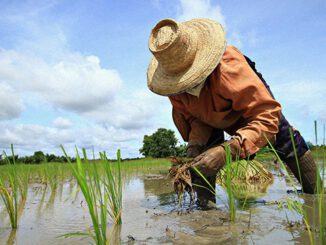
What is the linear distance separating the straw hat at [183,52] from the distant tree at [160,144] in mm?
34054

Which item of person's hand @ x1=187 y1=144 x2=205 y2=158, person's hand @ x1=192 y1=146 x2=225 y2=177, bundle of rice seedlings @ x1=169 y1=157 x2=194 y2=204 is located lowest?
bundle of rice seedlings @ x1=169 y1=157 x2=194 y2=204

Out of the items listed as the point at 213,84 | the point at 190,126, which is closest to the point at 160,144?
the point at 190,126

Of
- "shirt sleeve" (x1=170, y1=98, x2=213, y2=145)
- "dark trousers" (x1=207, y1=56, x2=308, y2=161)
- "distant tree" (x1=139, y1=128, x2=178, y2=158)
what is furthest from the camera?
"distant tree" (x1=139, y1=128, x2=178, y2=158)

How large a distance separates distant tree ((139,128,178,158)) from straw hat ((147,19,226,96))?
3405 centimetres

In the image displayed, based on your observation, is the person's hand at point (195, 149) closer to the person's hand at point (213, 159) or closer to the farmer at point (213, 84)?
the farmer at point (213, 84)

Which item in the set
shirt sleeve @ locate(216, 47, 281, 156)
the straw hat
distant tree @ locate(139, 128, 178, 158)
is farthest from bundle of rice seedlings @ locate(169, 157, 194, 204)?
distant tree @ locate(139, 128, 178, 158)

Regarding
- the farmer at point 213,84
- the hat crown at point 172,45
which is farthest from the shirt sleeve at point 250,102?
the hat crown at point 172,45

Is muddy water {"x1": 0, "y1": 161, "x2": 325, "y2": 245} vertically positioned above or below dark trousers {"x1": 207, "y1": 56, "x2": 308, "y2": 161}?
below

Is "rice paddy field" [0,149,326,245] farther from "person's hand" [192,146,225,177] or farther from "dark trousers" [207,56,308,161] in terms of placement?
"dark trousers" [207,56,308,161]

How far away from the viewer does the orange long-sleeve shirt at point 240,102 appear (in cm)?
216

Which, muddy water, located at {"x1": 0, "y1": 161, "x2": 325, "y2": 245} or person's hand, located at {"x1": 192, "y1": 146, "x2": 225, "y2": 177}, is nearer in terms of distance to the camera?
muddy water, located at {"x1": 0, "y1": 161, "x2": 325, "y2": 245}

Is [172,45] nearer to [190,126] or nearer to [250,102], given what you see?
[250,102]

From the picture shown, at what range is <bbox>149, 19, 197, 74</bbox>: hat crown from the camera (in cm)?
210

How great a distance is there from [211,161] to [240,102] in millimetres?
496
